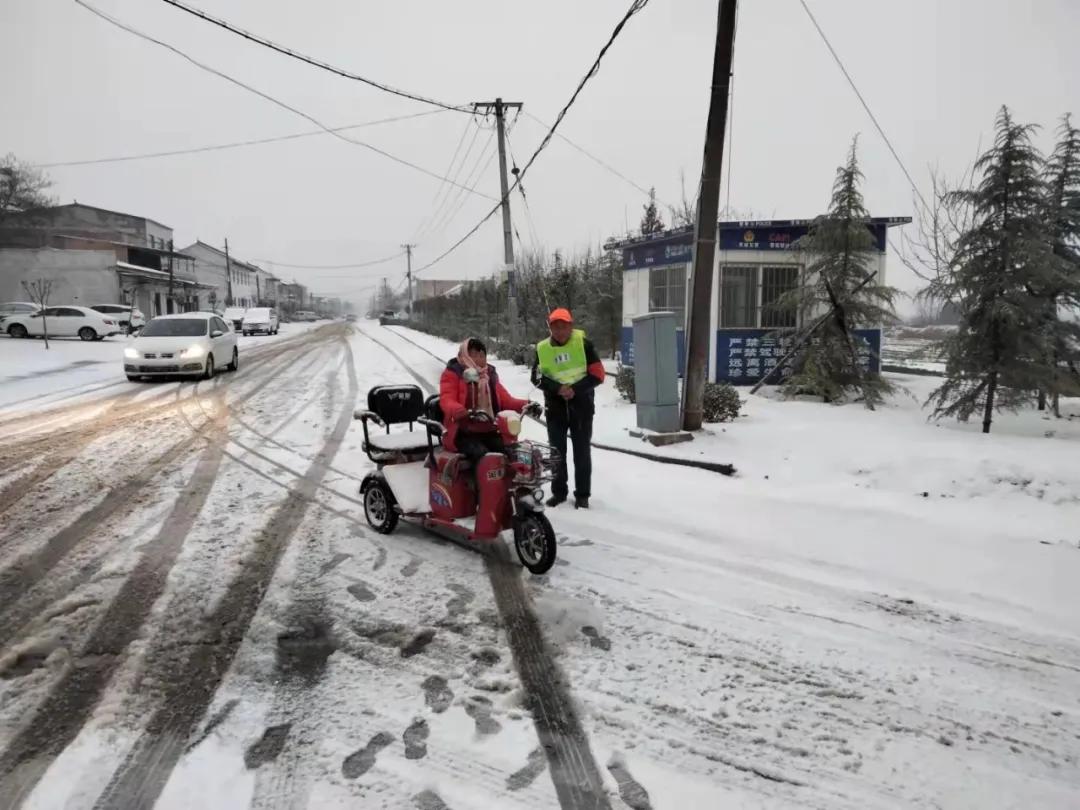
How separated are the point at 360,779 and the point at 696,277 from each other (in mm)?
6928

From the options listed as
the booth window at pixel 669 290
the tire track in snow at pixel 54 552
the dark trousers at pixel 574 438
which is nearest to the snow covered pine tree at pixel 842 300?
the booth window at pixel 669 290

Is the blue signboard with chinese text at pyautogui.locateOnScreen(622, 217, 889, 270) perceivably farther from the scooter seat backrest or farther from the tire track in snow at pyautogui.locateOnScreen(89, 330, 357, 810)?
the tire track in snow at pyautogui.locateOnScreen(89, 330, 357, 810)

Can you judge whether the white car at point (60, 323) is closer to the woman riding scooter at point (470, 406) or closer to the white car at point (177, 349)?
the white car at point (177, 349)

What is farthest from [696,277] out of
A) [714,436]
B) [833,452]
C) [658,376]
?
[833,452]

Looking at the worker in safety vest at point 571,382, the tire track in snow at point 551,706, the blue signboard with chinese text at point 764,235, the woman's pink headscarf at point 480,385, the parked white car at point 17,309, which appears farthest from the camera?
the parked white car at point 17,309

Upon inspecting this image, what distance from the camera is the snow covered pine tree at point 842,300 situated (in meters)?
11.6

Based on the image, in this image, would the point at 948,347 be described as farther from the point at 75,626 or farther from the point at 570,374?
the point at 75,626

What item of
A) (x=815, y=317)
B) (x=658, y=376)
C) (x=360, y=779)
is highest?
(x=815, y=317)

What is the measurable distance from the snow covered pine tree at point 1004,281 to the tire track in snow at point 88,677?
9463 mm

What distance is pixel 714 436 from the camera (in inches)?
333

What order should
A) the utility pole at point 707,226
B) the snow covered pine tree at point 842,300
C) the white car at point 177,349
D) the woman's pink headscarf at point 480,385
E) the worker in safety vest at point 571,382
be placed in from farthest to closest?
the white car at point 177,349
the snow covered pine tree at point 842,300
the utility pole at point 707,226
the worker in safety vest at point 571,382
the woman's pink headscarf at point 480,385

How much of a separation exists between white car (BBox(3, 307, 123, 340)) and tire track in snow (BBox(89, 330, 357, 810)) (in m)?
31.0

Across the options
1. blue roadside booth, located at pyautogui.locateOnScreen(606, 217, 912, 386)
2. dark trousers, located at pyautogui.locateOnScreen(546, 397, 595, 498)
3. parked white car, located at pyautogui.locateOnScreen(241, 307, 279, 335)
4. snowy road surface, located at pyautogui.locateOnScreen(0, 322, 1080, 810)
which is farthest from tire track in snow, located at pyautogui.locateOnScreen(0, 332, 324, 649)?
parked white car, located at pyautogui.locateOnScreen(241, 307, 279, 335)

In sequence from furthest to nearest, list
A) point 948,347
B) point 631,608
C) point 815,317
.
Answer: point 815,317, point 948,347, point 631,608
